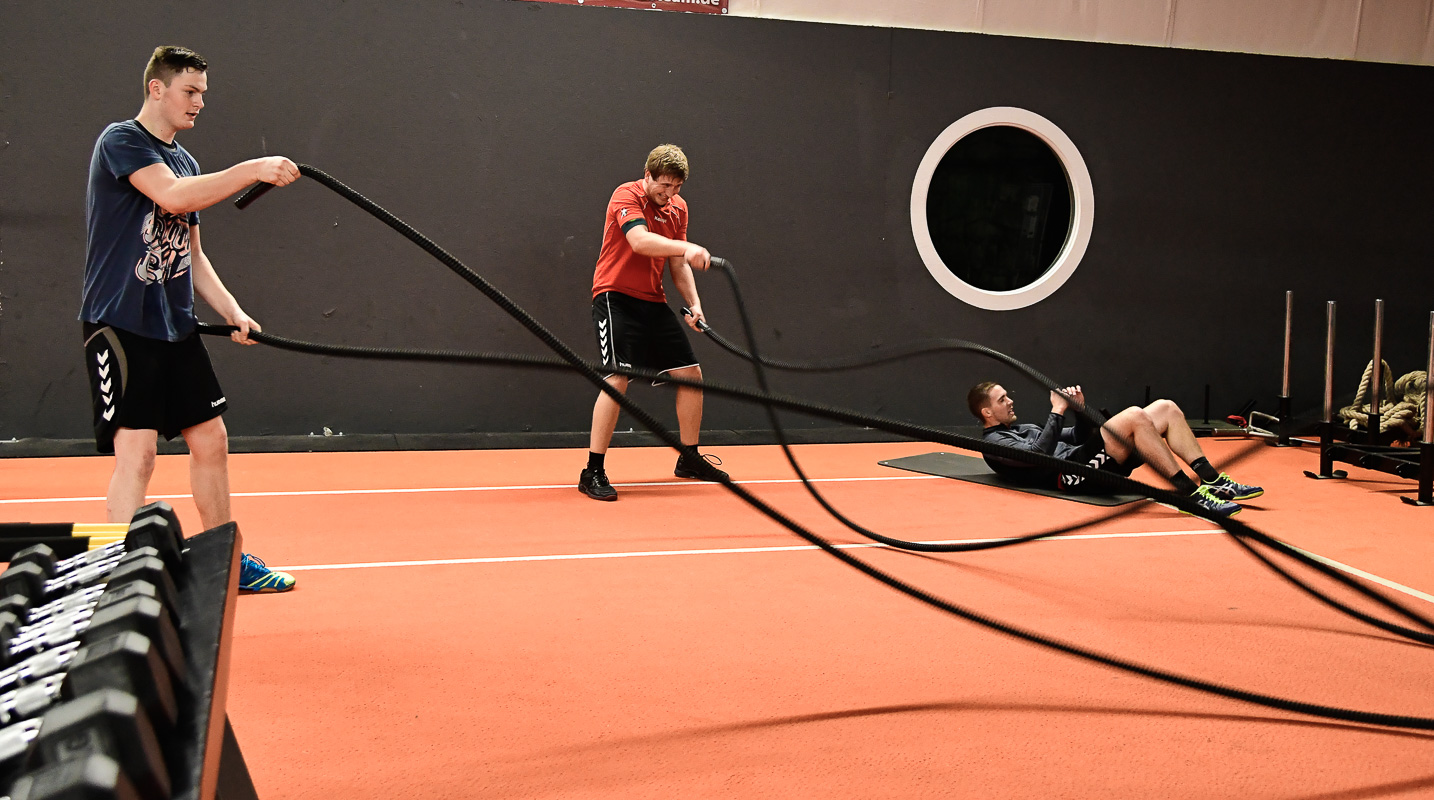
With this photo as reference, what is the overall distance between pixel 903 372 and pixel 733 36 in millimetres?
2332

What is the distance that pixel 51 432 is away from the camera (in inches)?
202

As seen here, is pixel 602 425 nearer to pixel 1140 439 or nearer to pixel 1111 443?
pixel 1111 443

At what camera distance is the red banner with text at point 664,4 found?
5.65 m

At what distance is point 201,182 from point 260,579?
1086mm

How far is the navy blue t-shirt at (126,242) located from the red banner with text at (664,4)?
3.58 meters

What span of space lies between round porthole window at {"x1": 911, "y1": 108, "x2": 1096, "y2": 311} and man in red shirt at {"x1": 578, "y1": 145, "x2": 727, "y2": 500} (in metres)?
2.28

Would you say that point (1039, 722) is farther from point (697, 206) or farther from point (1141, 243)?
point (1141, 243)

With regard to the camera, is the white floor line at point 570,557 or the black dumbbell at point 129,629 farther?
the white floor line at point 570,557

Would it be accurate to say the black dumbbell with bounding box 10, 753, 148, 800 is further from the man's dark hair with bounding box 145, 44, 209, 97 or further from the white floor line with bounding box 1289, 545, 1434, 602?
the white floor line with bounding box 1289, 545, 1434, 602

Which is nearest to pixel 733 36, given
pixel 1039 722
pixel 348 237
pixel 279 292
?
pixel 348 237

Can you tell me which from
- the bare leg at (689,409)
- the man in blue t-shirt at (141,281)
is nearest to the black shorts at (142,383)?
the man in blue t-shirt at (141,281)

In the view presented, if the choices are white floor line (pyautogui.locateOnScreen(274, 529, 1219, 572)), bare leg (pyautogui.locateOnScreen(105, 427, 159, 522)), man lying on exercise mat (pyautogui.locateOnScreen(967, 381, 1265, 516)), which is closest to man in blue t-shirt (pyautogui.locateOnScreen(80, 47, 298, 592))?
bare leg (pyautogui.locateOnScreen(105, 427, 159, 522))

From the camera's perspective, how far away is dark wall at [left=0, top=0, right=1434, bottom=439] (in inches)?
202

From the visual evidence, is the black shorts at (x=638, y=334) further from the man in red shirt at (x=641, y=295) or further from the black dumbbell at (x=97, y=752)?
the black dumbbell at (x=97, y=752)
